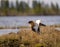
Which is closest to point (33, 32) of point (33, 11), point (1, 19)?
point (33, 11)

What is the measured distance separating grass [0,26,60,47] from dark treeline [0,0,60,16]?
219 mm

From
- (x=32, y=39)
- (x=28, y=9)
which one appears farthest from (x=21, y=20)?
(x=32, y=39)

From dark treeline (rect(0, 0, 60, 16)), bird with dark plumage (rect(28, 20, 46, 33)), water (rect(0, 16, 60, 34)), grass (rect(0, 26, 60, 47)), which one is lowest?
grass (rect(0, 26, 60, 47))

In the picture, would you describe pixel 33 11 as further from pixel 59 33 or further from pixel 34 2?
pixel 59 33

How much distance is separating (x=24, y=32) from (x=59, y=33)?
44cm

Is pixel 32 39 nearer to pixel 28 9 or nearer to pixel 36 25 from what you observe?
pixel 36 25

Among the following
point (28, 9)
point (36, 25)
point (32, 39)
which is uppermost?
point (28, 9)

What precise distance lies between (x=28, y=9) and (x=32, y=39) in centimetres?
39

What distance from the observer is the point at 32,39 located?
212 centimetres

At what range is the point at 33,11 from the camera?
2.18 metres

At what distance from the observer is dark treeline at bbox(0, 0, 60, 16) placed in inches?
85.0

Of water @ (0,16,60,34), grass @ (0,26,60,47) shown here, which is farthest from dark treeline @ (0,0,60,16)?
grass @ (0,26,60,47)

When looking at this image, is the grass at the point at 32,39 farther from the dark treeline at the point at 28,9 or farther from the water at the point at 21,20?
the dark treeline at the point at 28,9

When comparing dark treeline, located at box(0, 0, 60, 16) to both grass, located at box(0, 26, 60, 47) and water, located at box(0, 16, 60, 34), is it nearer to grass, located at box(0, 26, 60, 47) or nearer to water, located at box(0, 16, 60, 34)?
water, located at box(0, 16, 60, 34)
